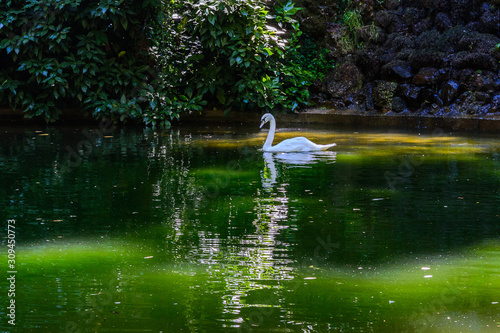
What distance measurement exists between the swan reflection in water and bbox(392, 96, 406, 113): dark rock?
5.67 metres

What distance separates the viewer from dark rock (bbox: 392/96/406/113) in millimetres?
16203

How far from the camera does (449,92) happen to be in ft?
52.4

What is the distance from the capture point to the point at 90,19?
50.1 ft

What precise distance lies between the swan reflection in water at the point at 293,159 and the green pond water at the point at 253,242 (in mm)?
44

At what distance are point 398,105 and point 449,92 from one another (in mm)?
1191

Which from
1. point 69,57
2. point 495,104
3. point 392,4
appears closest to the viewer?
point 69,57

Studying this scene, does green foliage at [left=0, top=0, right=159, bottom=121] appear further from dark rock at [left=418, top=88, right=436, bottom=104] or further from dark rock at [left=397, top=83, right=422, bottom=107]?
dark rock at [left=418, top=88, right=436, bottom=104]

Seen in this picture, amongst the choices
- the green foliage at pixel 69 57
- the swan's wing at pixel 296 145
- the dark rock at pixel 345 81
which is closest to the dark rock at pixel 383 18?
the dark rock at pixel 345 81

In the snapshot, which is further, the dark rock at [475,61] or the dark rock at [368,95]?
the dark rock at [368,95]

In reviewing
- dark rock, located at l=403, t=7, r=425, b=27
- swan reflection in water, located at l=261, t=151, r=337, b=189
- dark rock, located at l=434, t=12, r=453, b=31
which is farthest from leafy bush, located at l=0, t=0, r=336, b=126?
swan reflection in water, located at l=261, t=151, r=337, b=189

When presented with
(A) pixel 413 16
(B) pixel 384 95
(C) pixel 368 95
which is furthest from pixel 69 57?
(A) pixel 413 16

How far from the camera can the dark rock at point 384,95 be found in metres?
16.4

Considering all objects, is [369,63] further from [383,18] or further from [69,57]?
[69,57]

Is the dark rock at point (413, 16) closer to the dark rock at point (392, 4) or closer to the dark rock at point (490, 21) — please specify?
the dark rock at point (392, 4)
